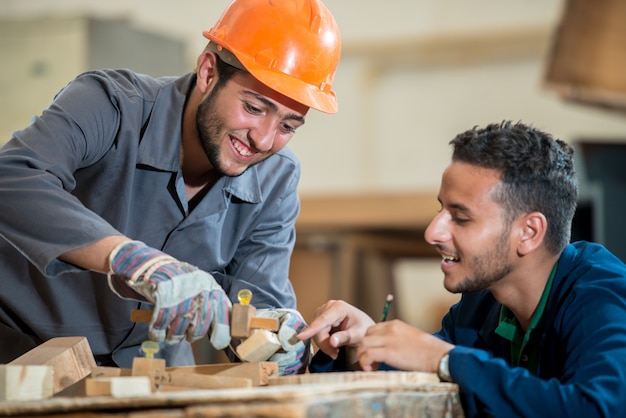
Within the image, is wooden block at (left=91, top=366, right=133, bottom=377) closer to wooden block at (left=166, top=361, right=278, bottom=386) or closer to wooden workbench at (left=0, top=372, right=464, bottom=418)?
wooden block at (left=166, top=361, right=278, bottom=386)

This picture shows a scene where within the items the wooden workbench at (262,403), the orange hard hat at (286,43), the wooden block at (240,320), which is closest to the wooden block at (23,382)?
the wooden workbench at (262,403)

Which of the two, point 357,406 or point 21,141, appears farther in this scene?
point 21,141

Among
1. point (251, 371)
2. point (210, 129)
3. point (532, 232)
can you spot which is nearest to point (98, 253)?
point (251, 371)

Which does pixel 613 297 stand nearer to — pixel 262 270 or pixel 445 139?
pixel 262 270

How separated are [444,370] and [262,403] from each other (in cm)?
51

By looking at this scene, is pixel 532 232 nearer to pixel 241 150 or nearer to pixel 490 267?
pixel 490 267

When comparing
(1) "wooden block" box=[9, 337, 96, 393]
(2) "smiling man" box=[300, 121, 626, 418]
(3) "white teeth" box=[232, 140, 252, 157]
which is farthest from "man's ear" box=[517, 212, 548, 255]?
(1) "wooden block" box=[9, 337, 96, 393]

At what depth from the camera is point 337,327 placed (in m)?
1.99

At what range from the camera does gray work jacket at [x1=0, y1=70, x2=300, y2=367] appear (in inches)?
82.9

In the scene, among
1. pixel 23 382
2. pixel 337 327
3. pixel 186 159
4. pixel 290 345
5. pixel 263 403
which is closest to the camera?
pixel 263 403

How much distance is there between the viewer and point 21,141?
1888 millimetres

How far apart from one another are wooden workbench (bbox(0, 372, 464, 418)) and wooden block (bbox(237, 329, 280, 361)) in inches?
13.6

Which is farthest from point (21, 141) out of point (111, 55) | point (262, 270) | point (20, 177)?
point (111, 55)

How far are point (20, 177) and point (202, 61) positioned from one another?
0.63m
